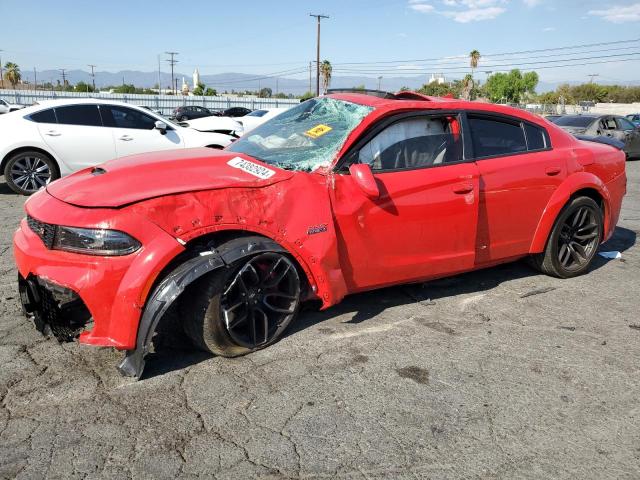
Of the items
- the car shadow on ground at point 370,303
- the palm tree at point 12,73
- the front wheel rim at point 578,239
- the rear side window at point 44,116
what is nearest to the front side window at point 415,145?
the car shadow on ground at point 370,303

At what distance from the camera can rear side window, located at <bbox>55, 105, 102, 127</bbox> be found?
27.0 ft

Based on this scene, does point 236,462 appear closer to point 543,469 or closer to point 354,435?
point 354,435

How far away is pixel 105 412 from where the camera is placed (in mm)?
2703

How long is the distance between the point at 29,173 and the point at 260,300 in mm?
6381

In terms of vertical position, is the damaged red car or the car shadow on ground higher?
the damaged red car

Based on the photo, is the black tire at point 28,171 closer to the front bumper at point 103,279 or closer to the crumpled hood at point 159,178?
the crumpled hood at point 159,178

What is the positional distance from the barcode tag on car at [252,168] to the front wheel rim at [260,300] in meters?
0.50

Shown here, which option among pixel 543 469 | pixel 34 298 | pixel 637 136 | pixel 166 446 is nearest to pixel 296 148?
pixel 34 298

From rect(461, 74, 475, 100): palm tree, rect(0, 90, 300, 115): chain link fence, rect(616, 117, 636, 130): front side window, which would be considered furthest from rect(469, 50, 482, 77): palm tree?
rect(616, 117, 636, 130): front side window

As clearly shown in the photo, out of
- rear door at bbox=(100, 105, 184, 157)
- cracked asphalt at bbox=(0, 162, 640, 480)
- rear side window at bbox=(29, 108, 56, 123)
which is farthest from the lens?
rear door at bbox=(100, 105, 184, 157)

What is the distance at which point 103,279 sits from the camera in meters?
2.79

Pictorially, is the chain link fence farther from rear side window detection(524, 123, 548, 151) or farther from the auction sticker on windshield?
the auction sticker on windshield

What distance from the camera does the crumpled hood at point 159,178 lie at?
295cm

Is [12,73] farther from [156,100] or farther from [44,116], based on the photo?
[44,116]
